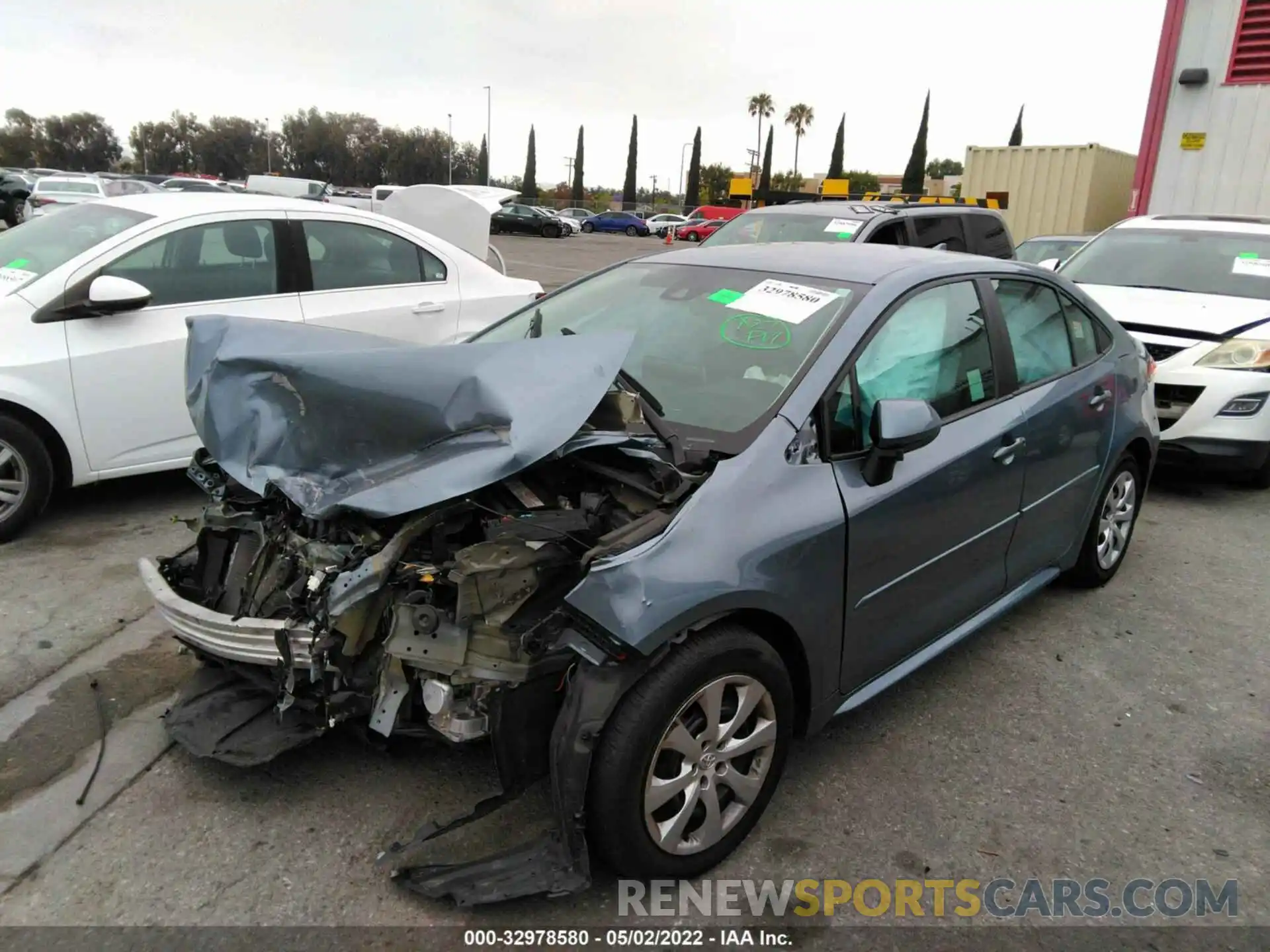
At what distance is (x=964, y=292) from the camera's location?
3395 mm

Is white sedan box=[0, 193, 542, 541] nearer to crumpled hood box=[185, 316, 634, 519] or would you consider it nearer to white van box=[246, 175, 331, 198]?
crumpled hood box=[185, 316, 634, 519]

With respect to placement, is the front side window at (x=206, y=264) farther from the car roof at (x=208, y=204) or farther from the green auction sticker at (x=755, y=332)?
the green auction sticker at (x=755, y=332)

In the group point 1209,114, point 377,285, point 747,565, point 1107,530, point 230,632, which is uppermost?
point 1209,114

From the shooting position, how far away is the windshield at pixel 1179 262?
672 cm

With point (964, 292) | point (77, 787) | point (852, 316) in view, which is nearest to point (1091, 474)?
point (964, 292)

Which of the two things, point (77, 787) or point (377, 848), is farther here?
point (77, 787)

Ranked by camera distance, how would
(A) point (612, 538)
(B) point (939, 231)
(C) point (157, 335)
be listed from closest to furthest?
(A) point (612, 538)
(C) point (157, 335)
(B) point (939, 231)

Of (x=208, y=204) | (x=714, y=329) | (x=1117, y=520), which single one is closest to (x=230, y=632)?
(x=714, y=329)

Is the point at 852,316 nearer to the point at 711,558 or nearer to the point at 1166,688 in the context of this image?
the point at 711,558

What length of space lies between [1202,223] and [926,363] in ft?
19.8

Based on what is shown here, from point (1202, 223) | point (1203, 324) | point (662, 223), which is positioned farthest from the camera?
point (662, 223)

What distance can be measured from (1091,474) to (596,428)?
2.52 meters

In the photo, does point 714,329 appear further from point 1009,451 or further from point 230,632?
point 230,632

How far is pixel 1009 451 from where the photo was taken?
10.8 feet
